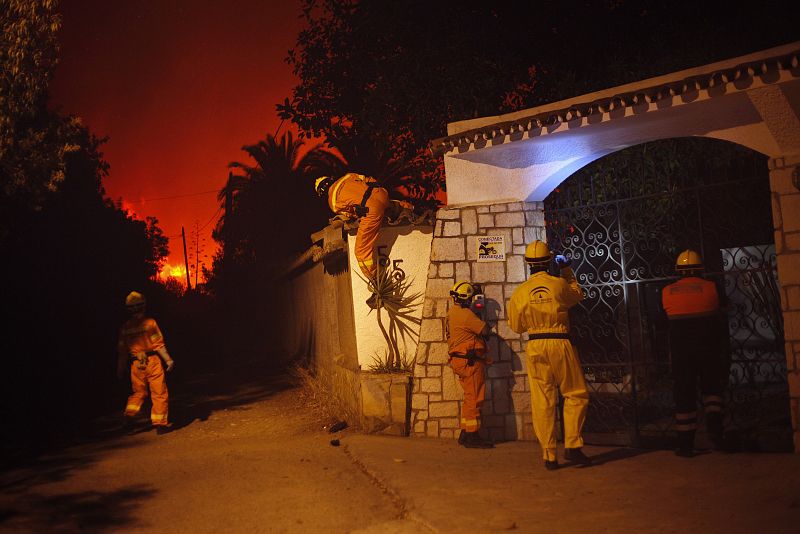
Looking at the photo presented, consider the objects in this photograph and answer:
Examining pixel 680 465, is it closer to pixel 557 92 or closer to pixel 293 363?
pixel 557 92

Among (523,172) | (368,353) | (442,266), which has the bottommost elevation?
(368,353)

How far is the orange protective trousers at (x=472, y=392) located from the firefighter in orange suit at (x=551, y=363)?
1144mm

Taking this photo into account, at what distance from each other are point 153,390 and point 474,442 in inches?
189

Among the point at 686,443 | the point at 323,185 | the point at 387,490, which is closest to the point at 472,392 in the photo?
the point at 387,490

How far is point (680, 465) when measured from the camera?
6637 millimetres

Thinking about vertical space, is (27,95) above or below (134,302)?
above

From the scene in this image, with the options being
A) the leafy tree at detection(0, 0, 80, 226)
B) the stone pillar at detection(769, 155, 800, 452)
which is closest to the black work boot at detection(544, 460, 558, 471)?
the stone pillar at detection(769, 155, 800, 452)

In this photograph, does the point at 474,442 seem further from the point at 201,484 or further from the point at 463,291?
the point at 201,484

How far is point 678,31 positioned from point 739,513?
35.1 ft

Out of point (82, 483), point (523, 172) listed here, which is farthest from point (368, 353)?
point (82, 483)

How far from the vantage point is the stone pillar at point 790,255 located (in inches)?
267

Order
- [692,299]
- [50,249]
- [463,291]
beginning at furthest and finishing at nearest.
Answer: [50,249]
[463,291]
[692,299]

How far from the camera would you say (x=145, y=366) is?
10.3 metres

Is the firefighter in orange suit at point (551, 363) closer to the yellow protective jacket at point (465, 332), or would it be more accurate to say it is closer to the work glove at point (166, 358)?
the yellow protective jacket at point (465, 332)
